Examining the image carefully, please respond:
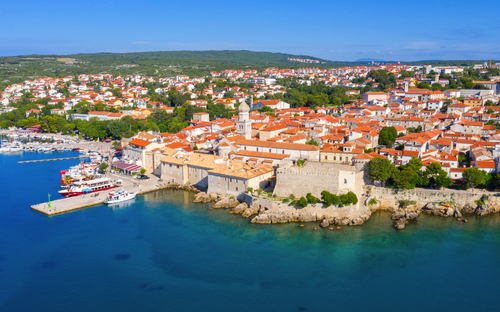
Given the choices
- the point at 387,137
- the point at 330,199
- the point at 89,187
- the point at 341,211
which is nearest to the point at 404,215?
the point at 341,211

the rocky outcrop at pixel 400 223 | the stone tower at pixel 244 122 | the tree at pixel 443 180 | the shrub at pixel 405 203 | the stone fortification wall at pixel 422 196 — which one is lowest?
the rocky outcrop at pixel 400 223

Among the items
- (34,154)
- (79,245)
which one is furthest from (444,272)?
(34,154)

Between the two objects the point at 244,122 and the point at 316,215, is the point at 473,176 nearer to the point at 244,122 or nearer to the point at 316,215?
the point at 316,215

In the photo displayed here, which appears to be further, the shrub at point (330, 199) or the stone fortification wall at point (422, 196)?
the stone fortification wall at point (422, 196)

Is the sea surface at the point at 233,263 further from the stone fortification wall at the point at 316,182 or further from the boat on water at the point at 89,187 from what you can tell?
the boat on water at the point at 89,187

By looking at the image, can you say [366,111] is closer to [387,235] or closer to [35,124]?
[387,235]

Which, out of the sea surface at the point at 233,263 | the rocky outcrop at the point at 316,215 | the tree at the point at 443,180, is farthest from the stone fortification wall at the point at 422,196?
the rocky outcrop at the point at 316,215

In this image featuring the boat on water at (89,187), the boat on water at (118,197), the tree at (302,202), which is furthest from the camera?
the boat on water at (89,187)
